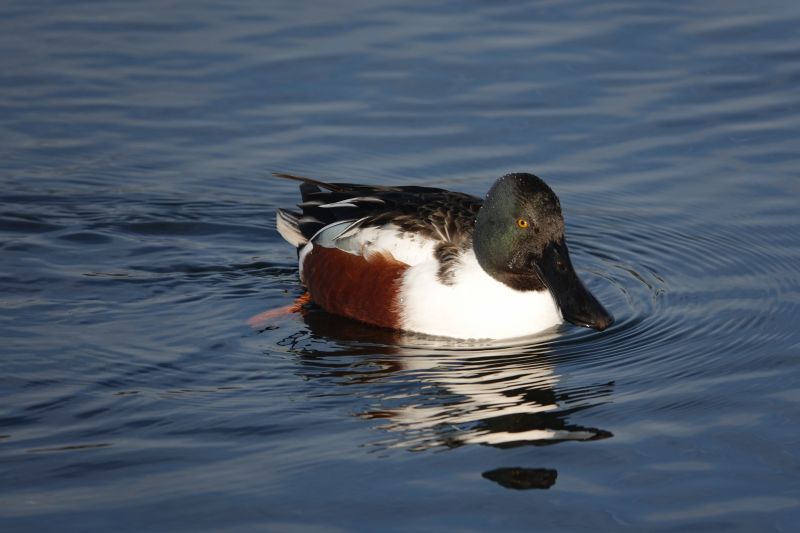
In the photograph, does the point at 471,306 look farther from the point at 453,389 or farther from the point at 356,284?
the point at 453,389

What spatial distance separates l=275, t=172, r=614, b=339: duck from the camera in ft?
23.7

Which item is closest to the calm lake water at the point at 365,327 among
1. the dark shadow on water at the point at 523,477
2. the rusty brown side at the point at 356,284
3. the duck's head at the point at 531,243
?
the dark shadow on water at the point at 523,477

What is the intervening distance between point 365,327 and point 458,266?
669 millimetres

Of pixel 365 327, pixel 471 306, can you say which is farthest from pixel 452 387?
pixel 365 327

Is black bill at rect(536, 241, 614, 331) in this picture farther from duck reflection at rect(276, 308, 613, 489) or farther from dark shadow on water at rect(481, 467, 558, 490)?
dark shadow on water at rect(481, 467, 558, 490)

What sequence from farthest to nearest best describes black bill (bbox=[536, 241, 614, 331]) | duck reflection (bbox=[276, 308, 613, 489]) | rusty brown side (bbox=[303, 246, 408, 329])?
1. rusty brown side (bbox=[303, 246, 408, 329])
2. black bill (bbox=[536, 241, 614, 331])
3. duck reflection (bbox=[276, 308, 613, 489])

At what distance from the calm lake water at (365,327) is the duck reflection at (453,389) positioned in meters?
0.02

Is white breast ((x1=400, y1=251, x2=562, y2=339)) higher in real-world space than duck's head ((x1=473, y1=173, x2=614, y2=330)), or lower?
lower

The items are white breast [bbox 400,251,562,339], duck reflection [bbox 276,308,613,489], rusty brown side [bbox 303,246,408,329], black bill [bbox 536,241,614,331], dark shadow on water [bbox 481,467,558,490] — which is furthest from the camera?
rusty brown side [bbox 303,246,408,329]

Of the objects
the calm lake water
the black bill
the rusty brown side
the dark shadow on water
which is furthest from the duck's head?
the dark shadow on water

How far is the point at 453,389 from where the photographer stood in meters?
6.64

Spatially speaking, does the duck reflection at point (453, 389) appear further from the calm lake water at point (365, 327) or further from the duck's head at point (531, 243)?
the duck's head at point (531, 243)

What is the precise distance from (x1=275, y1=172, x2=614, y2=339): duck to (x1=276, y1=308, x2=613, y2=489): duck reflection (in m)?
0.14

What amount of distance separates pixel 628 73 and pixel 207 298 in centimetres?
468
